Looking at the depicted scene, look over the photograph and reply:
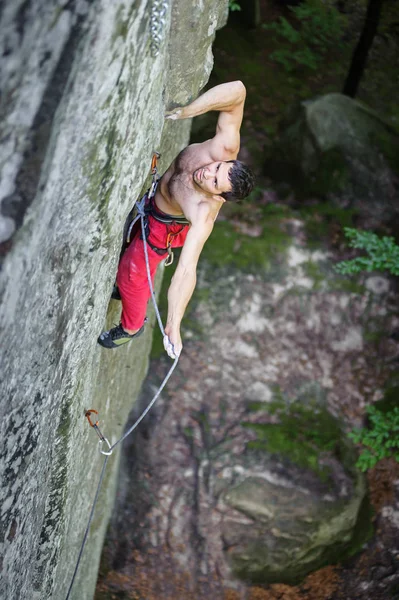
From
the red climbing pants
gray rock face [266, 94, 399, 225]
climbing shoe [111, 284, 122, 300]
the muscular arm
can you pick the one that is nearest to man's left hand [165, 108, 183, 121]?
the muscular arm

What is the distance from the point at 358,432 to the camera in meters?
7.30

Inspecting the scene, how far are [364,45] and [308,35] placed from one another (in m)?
1.99

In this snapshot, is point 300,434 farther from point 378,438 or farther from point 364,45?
point 364,45

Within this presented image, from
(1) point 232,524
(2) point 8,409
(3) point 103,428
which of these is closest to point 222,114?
(2) point 8,409

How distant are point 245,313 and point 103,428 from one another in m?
3.35

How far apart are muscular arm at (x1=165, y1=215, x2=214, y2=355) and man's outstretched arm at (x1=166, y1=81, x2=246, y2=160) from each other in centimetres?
47

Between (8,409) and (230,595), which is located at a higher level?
(8,409)

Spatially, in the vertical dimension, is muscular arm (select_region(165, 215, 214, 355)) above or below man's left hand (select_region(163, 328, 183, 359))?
above

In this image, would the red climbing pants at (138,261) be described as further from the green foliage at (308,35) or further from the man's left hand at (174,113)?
the green foliage at (308,35)

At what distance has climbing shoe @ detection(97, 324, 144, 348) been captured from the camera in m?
4.00

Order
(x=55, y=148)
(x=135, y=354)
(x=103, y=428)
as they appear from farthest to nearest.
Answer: (x=135, y=354) < (x=103, y=428) < (x=55, y=148)

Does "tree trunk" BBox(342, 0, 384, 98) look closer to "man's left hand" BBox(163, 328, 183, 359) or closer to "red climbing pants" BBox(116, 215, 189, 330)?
"red climbing pants" BBox(116, 215, 189, 330)

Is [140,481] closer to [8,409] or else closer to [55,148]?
[8,409]

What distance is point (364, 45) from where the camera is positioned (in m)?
9.01
